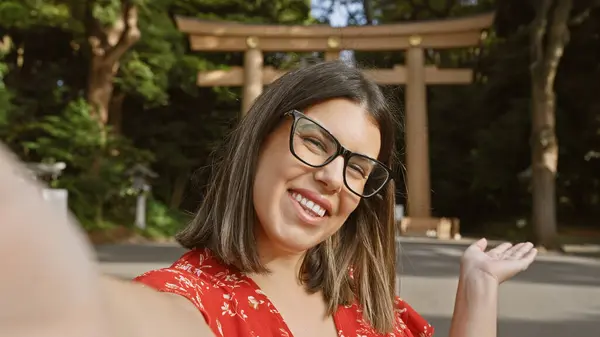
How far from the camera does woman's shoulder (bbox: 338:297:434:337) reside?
85 cm

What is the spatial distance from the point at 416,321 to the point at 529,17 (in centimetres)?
1020

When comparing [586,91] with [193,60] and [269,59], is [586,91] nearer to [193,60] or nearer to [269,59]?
[269,59]

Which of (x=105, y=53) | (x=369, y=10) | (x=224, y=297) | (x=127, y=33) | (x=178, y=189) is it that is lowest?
(x=178, y=189)

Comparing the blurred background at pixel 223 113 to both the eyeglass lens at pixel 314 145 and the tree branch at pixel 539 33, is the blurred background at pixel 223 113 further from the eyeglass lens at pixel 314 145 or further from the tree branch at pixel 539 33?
the eyeglass lens at pixel 314 145

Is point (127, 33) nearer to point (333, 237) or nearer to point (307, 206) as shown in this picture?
point (333, 237)

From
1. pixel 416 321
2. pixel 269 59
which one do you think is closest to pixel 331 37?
pixel 269 59

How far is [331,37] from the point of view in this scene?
8.83 metres

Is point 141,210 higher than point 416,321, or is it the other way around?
point 416,321

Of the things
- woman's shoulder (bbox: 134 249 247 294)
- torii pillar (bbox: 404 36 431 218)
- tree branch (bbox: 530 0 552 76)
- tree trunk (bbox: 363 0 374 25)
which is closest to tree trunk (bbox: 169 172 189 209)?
tree trunk (bbox: 363 0 374 25)

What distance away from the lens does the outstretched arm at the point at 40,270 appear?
20 cm

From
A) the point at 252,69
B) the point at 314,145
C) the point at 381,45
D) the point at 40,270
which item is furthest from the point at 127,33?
the point at 40,270

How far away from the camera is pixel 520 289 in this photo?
188 inches

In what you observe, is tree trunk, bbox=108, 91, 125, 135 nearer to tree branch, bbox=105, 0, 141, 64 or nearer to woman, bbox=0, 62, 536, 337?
tree branch, bbox=105, 0, 141, 64

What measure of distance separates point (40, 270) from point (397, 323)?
0.82m
